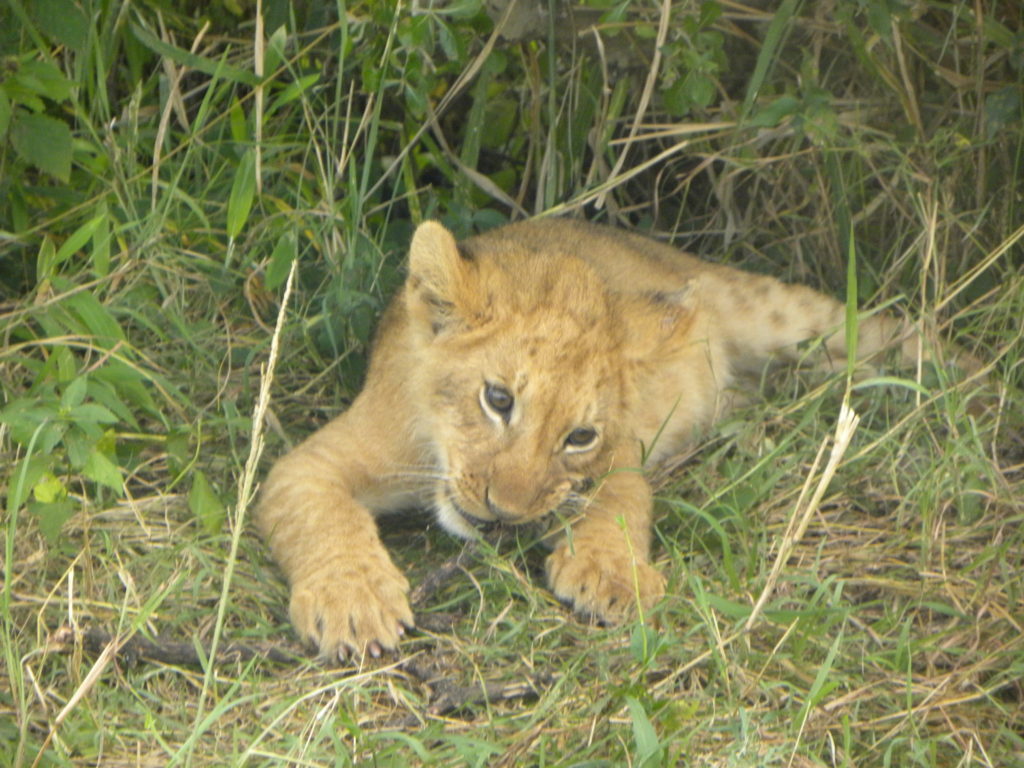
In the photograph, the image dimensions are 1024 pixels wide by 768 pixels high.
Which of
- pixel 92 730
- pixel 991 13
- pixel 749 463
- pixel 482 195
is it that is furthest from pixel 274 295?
pixel 991 13

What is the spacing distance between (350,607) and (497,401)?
0.64 m

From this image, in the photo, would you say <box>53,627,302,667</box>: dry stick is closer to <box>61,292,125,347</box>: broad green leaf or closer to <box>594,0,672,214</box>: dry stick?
<box>61,292,125,347</box>: broad green leaf

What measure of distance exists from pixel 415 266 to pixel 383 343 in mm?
492

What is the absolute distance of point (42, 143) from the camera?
4020 mm

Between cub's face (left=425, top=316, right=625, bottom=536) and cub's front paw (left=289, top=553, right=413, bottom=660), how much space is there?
0.28 meters

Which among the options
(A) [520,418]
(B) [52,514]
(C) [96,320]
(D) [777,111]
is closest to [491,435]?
(A) [520,418]

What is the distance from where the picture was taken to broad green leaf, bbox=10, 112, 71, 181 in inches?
158

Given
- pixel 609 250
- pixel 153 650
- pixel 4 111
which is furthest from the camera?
pixel 609 250

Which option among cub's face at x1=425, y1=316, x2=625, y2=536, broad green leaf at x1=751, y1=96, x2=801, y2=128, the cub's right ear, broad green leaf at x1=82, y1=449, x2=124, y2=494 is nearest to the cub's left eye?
cub's face at x1=425, y1=316, x2=625, y2=536

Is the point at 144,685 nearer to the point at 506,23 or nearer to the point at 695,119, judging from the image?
the point at 506,23

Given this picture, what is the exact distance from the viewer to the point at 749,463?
4105 millimetres

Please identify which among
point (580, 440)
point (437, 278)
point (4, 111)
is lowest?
point (580, 440)

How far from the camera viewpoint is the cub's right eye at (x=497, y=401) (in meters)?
3.50

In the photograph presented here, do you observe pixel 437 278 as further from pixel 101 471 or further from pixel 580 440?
pixel 101 471
